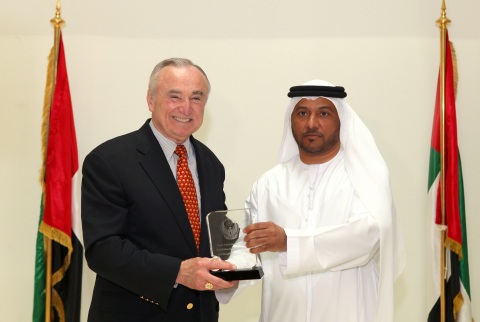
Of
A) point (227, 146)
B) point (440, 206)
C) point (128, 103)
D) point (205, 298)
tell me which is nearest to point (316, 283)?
point (205, 298)

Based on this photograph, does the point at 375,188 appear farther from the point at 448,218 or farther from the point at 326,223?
the point at 448,218

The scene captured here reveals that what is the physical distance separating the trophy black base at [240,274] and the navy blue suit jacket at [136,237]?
8.5 inches

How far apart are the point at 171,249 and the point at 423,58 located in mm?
3199

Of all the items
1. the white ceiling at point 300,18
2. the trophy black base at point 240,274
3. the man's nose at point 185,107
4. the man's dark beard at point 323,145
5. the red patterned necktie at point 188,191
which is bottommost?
the trophy black base at point 240,274

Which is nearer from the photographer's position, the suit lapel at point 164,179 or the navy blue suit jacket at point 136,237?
the navy blue suit jacket at point 136,237

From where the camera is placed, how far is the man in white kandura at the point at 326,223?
3746 millimetres

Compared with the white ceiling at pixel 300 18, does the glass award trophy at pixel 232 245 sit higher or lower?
lower

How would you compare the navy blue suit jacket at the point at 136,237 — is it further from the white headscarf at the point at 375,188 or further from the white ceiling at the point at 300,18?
the white ceiling at the point at 300,18

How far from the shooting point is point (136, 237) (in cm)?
351

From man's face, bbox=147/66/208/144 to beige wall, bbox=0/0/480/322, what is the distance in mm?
2006

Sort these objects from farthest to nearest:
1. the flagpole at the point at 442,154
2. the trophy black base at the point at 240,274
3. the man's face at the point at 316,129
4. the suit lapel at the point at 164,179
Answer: the flagpole at the point at 442,154, the man's face at the point at 316,129, the suit lapel at the point at 164,179, the trophy black base at the point at 240,274

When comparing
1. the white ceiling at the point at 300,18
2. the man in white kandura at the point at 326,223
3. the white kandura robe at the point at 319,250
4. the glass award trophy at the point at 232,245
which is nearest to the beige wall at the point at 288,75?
the white ceiling at the point at 300,18

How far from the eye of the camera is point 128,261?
3.35 metres

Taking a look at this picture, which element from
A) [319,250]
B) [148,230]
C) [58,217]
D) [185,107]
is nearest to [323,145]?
[319,250]
